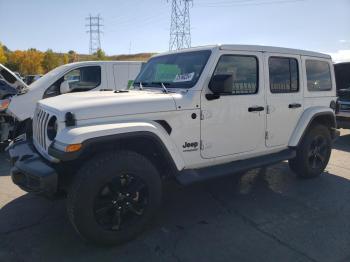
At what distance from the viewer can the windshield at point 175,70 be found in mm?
3891

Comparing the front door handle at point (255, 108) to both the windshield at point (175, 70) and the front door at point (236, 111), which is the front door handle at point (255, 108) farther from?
the windshield at point (175, 70)

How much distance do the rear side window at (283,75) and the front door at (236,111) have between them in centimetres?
26

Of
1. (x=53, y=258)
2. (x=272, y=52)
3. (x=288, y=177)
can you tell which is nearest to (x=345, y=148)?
(x=288, y=177)

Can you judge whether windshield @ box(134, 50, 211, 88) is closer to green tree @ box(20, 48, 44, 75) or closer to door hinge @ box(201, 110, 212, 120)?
door hinge @ box(201, 110, 212, 120)

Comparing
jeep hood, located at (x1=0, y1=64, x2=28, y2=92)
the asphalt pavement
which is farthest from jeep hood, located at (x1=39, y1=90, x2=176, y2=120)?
jeep hood, located at (x1=0, y1=64, x2=28, y2=92)

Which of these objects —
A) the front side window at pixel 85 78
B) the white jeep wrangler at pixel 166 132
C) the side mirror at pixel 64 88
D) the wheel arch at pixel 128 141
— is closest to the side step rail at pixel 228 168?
the white jeep wrangler at pixel 166 132

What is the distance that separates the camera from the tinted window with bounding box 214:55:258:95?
158 inches

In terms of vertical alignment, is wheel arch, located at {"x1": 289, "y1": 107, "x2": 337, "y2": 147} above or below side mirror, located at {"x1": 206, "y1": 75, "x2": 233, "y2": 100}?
below

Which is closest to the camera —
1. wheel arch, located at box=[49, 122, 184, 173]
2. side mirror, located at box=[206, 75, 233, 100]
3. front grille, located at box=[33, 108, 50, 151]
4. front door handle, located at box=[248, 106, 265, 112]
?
wheel arch, located at box=[49, 122, 184, 173]

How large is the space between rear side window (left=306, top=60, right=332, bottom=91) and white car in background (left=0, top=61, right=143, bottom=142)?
305 cm

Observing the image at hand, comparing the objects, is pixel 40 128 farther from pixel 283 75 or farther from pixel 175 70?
pixel 283 75

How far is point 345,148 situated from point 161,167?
5.64m

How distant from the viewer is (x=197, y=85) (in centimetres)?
374

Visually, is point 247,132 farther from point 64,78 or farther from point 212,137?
point 64,78
